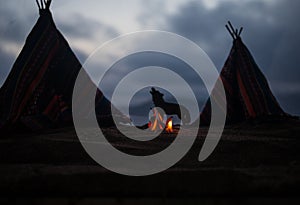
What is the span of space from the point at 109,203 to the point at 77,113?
2487 mm

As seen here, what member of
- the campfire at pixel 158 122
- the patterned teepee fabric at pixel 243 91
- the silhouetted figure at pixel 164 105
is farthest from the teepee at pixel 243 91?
the campfire at pixel 158 122

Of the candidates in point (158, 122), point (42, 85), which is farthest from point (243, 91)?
point (42, 85)

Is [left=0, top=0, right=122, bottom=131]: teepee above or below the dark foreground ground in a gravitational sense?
above

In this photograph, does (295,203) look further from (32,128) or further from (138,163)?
(32,128)

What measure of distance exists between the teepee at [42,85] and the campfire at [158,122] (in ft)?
2.25

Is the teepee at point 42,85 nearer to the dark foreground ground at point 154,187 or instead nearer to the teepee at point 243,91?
the dark foreground ground at point 154,187

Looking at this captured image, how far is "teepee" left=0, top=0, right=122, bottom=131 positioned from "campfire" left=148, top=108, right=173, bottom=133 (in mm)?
687

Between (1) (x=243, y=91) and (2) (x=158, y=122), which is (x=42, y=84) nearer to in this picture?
(2) (x=158, y=122)

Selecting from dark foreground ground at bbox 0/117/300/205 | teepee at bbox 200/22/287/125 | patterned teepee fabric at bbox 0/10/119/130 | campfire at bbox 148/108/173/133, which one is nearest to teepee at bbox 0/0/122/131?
patterned teepee fabric at bbox 0/10/119/130

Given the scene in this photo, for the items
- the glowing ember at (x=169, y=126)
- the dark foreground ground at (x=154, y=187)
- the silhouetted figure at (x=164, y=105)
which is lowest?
the dark foreground ground at (x=154, y=187)

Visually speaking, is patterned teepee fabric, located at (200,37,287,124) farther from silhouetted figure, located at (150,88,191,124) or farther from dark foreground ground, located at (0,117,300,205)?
dark foreground ground, located at (0,117,300,205)

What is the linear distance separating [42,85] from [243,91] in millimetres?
3125

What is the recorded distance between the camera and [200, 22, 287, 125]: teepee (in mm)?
3545

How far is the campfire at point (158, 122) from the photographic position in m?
2.71
